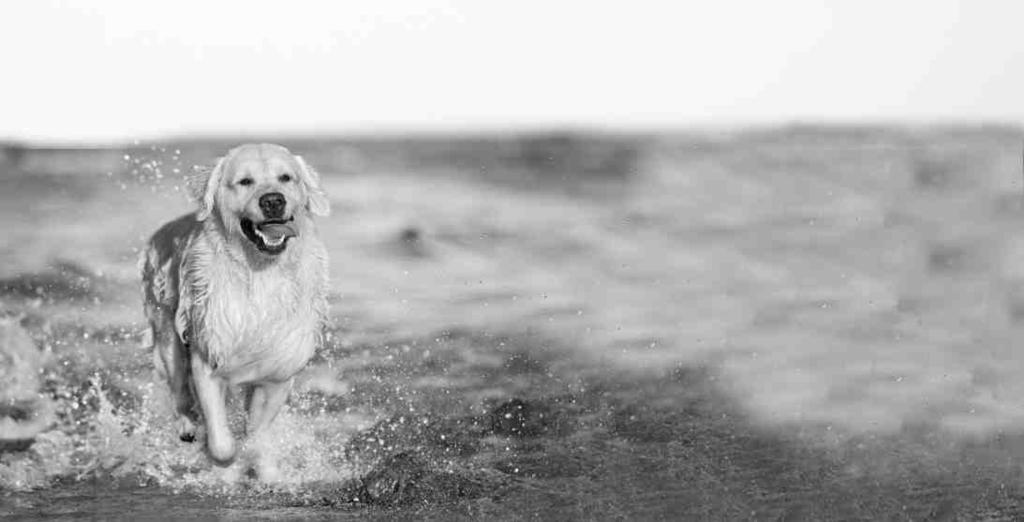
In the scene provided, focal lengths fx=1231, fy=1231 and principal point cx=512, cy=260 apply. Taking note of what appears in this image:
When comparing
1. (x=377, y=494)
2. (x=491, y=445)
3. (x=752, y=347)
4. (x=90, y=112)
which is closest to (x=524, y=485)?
(x=491, y=445)

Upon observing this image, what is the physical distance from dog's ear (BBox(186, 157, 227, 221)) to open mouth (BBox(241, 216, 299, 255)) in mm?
129

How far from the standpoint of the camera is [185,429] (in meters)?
3.33

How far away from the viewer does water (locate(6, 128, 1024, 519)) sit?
10.9 ft

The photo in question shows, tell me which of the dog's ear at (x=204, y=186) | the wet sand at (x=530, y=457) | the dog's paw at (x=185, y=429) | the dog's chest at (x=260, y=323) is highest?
the dog's ear at (x=204, y=186)

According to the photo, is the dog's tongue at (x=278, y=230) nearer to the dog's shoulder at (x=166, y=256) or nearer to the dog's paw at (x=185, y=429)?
the dog's shoulder at (x=166, y=256)

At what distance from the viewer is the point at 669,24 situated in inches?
134

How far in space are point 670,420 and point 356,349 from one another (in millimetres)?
895

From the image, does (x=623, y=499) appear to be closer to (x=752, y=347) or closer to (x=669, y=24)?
(x=752, y=347)

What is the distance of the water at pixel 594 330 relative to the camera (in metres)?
3.31

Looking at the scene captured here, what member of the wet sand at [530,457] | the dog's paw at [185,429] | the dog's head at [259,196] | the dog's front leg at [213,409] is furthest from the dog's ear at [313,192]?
the dog's paw at [185,429]

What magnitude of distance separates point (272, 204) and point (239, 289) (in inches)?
9.6

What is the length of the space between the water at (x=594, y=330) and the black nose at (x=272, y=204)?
0.16 metres

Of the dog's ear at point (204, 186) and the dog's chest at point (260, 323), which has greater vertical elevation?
the dog's ear at point (204, 186)

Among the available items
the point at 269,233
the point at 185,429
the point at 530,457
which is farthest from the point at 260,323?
A: the point at 530,457
